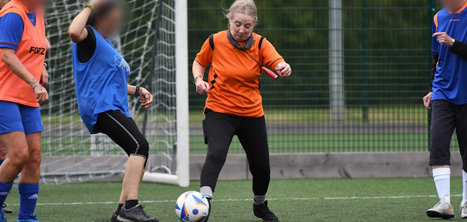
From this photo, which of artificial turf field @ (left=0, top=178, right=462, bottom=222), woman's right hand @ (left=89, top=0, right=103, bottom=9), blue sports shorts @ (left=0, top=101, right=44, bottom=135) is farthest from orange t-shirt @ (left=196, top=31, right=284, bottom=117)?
blue sports shorts @ (left=0, top=101, right=44, bottom=135)

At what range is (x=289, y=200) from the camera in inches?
275

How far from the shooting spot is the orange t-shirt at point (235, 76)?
5.30m

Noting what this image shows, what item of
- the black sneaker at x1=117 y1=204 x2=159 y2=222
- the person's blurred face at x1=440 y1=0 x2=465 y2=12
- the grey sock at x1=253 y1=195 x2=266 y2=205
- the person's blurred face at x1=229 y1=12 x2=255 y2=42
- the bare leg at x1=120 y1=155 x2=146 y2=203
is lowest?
the grey sock at x1=253 y1=195 x2=266 y2=205

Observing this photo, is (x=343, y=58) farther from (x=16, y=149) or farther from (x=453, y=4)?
(x=16, y=149)

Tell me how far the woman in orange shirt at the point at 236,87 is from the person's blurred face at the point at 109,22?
74 cm

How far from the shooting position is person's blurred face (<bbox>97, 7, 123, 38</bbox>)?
5.16 metres

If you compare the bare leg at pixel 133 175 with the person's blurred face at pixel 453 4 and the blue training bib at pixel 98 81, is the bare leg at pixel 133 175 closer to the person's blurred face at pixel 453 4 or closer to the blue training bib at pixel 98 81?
the blue training bib at pixel 98 81

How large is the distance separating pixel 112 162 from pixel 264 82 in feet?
8.44

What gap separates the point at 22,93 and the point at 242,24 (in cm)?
177

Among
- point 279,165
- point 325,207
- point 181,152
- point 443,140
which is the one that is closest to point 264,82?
point 279,165

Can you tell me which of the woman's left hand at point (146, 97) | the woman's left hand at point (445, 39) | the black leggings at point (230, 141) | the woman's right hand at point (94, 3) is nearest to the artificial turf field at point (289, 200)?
the black leggings at point (230, 141)

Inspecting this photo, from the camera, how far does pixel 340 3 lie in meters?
9.14

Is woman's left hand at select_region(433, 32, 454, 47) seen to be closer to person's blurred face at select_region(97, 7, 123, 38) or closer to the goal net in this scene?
person's blurred face at select_region(97, 7, 123, 38)

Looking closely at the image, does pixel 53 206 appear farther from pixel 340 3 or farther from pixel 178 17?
pixel 340 3
